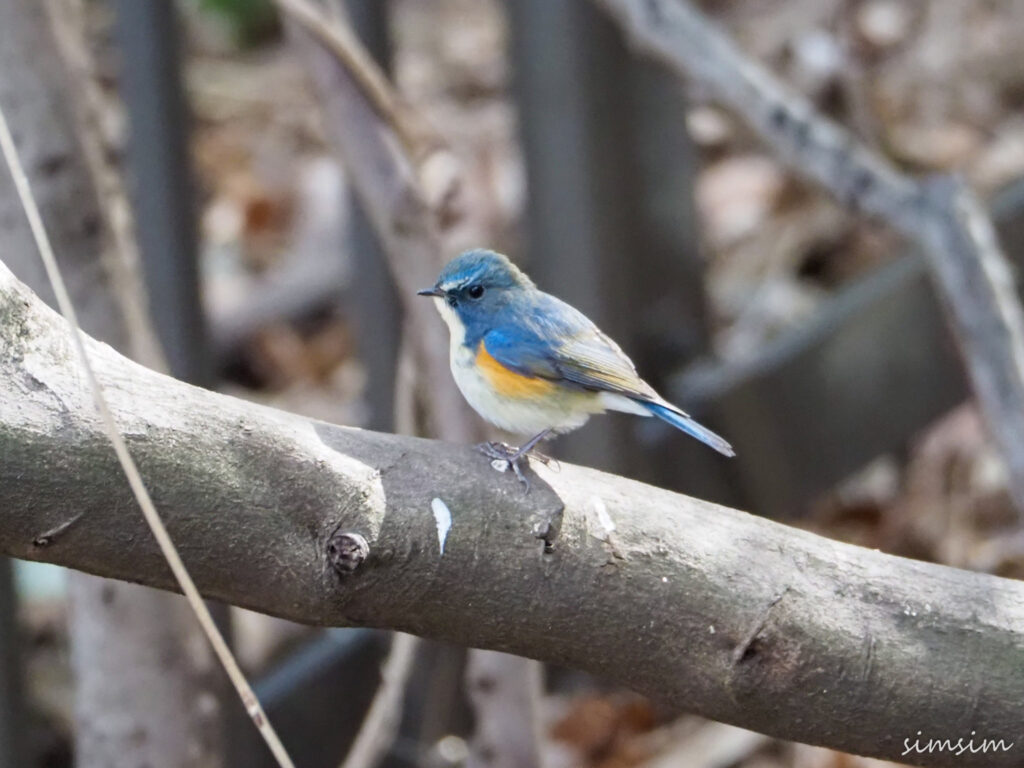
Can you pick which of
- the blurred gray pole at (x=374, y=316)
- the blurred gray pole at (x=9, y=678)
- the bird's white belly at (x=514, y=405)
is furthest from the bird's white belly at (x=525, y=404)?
the blurred gray pole at (x=374, y=316)

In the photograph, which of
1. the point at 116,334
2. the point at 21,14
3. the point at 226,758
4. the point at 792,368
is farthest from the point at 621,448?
the point at 21,14

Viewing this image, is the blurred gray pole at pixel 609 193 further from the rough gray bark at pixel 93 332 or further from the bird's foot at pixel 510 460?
the bird's foot at pixel 510 460

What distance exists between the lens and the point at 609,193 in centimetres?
376

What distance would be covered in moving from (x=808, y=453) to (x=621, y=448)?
802mm

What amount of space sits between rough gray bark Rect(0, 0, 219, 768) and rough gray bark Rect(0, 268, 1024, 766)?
3.07 feet

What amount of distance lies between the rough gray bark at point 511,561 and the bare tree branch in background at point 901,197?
972mm

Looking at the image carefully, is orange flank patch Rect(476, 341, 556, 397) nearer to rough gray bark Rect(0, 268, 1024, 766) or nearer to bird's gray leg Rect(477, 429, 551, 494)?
bird's gray leg Rect(477, 429, 551, 494)

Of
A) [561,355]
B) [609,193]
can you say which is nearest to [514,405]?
[561,355]

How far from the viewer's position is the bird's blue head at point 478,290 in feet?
7.49

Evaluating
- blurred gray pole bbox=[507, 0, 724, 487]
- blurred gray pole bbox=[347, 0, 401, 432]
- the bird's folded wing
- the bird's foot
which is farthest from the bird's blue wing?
blurred gray pole bbox=[507, 0, 724, 487]

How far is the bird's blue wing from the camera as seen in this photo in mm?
2260

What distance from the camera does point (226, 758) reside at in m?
2.99

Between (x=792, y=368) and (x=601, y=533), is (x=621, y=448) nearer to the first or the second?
(x=792, y=368)

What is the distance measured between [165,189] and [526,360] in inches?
50.0
